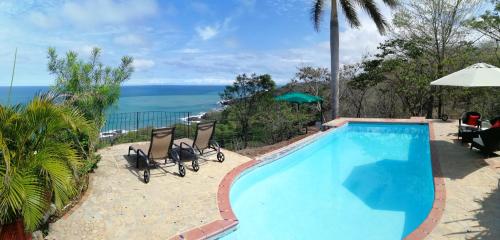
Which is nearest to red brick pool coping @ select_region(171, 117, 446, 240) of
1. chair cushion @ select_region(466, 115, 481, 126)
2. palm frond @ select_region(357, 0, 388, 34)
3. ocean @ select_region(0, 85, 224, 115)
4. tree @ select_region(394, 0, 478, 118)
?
ocean @ select_region(0, 85, 224, 115)

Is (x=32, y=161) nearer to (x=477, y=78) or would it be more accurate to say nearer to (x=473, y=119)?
(x=477, y=78)

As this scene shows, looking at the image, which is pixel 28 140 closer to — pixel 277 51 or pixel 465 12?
pixel 465 12

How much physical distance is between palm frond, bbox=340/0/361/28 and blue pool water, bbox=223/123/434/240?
6175mm

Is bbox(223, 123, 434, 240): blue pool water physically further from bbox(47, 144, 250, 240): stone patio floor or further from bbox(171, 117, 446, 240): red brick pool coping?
bbox(47, 144, 250, 240): stone patio floor

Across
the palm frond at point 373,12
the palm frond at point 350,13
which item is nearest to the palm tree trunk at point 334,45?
the palm frond at point 350,13

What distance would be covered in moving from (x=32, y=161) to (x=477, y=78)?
32.5 ft

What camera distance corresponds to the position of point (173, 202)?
607 cm

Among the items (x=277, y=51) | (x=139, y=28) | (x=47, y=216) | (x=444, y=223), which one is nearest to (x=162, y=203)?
(x=47, y=216)

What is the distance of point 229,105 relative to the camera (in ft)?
59.5

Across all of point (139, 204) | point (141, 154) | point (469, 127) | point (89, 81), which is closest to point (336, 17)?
point (469, 127)

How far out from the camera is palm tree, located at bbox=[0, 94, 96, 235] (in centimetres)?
379

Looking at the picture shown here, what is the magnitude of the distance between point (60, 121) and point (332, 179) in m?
6.30

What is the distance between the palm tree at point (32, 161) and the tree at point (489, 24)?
17.3m

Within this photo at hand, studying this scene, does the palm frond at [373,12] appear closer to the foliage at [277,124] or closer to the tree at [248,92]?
the foliage at [277,124]
